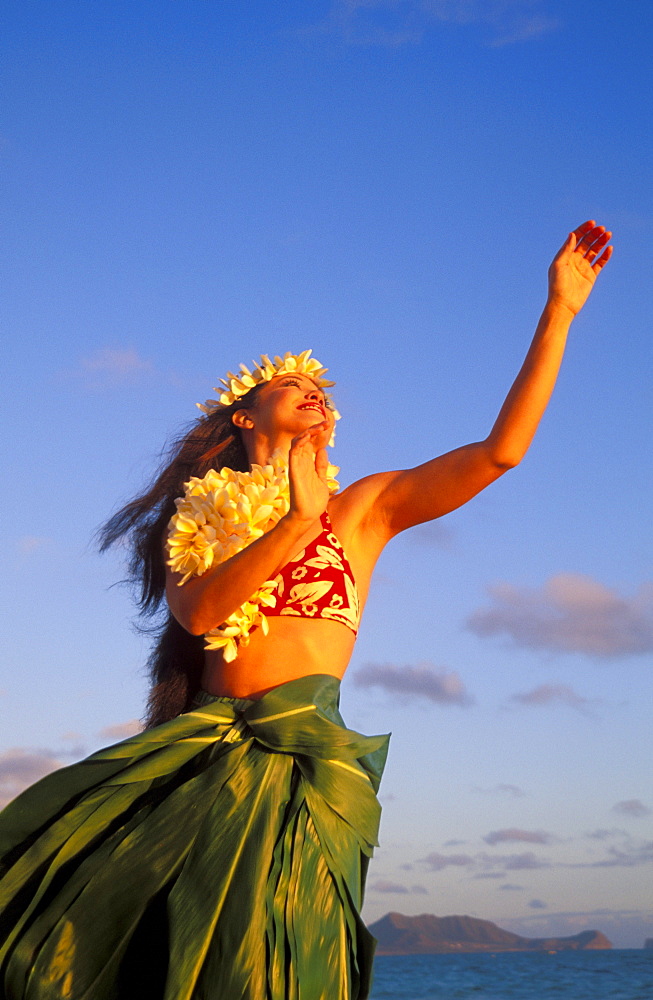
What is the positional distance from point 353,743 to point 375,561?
2.47 feet

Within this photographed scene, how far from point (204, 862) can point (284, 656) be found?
2.16ft

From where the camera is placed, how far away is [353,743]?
2854mm

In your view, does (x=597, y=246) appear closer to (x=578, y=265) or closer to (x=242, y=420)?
(x=578, y=265)

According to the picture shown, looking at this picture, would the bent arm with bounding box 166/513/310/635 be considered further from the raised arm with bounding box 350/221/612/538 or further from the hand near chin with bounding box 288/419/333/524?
the raised arm with bounding box 350/221/612/538

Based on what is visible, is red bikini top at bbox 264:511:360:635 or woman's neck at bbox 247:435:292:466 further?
woman's neck at bbox 247:435:292:466

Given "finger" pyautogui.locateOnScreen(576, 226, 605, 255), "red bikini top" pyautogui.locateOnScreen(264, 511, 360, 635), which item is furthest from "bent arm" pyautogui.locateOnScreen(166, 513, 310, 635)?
"finger" pyautogui.locateOnScreen(576, 226, 605, 255)

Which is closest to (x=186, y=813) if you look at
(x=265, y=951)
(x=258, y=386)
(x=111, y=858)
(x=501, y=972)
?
(x=111, y=858)

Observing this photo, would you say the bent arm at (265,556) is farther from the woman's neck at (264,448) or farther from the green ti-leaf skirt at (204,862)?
the woman's neck at (264,448)

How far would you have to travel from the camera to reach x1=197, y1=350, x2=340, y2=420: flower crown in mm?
3844

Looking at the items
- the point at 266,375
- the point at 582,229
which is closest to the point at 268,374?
the point at 266,375

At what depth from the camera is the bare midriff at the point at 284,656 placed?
10.1 feet

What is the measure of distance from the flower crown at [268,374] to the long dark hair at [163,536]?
27 millimetres

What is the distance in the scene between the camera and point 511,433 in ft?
10.1

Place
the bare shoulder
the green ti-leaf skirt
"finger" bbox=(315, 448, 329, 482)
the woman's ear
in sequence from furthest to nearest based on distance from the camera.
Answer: the woman's ear
the bare shoulder
"finger" bbox=(315, 448, 329, 482)
the green ti-leaf skirt
